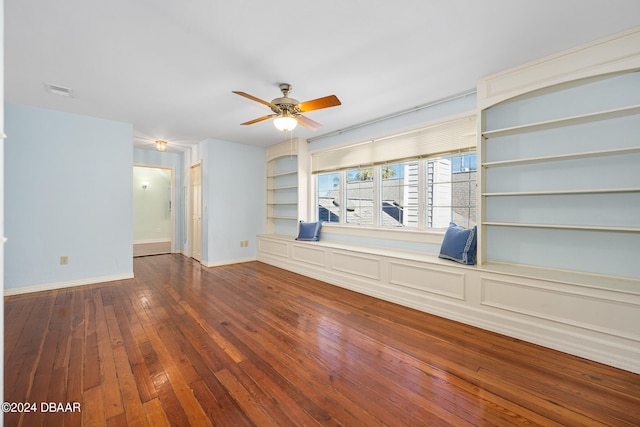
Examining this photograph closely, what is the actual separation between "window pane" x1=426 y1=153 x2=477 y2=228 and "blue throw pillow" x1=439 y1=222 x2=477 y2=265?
312 millimetres

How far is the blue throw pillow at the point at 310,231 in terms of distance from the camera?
4.94 meters

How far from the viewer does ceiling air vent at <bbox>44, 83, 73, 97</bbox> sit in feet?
10.2

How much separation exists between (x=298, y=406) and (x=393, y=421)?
57 centimetres

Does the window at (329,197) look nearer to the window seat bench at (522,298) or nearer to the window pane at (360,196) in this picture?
the window pane at (360,196)

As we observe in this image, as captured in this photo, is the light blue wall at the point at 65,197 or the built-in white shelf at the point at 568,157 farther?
the light blue wall at the point at 65,197

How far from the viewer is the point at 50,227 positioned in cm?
390

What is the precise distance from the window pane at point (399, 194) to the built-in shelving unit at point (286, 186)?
1.70 m

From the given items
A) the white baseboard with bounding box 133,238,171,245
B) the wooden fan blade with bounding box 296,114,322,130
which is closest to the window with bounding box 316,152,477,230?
the wooden fan blade with bounding box 296,114,322,130

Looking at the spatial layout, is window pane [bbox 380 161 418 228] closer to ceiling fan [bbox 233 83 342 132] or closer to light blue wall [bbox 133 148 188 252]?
ceiling fan [bbox 233 83 342 132]

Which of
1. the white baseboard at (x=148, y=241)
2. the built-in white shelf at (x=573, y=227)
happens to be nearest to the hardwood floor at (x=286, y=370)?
the built-in white shelf at (x=573, y=227)

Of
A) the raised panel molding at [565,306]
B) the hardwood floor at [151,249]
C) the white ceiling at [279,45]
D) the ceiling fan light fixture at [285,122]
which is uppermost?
the white ceiling at [279,45]

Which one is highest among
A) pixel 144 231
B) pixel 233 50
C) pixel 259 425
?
pixel 233 50

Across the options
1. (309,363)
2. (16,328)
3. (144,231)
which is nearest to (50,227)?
(16,328)

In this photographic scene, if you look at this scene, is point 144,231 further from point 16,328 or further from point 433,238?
point 433,238
